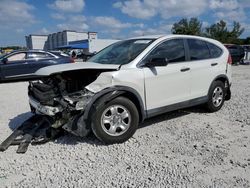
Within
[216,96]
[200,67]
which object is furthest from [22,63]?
[216,96]

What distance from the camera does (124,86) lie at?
3.71 meters

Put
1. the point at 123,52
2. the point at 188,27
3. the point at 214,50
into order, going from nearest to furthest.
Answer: the point at 123,52, the point at 214,50, the point at 188,27

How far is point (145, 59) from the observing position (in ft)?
13.2

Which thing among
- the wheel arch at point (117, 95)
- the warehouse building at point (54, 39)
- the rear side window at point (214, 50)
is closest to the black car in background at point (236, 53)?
the rear side window at point (214, 50)

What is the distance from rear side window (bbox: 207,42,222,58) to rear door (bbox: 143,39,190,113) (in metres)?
0.95

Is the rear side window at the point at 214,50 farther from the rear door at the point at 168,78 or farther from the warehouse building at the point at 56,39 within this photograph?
the warehouse building at the point at 56,39

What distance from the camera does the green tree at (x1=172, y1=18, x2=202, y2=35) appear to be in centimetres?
4900

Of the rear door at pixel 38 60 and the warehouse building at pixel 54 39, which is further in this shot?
the warehouse building at pixel 54 39

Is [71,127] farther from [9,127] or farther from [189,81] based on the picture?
[189,81]

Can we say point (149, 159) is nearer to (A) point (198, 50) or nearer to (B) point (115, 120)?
(B) point (115, 120)

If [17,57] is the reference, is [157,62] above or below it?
below

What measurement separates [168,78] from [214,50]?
1725 mm

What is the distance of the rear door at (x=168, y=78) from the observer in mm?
4039

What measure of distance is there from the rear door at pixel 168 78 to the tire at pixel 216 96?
776mm
